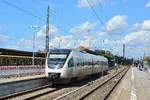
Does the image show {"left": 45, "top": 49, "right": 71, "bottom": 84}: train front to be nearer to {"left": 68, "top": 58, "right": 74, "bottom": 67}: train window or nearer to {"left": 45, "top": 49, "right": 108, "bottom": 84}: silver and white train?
{"left": 45, "top": 49, "right": 108, "bottom": 84}: silver and white train

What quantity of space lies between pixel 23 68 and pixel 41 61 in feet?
65.5

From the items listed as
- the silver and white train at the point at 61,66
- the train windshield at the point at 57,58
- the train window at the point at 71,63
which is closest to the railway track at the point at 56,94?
the silver and white train at the point at 61,66

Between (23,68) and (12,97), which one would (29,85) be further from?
(23,68)

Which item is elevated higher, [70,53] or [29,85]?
[70,53]

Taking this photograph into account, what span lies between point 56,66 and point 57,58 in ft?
2.75

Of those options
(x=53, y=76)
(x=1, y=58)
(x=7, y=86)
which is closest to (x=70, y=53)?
(x=53, y=76)

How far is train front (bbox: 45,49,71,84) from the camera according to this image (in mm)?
19500

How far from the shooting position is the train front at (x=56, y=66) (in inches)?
768

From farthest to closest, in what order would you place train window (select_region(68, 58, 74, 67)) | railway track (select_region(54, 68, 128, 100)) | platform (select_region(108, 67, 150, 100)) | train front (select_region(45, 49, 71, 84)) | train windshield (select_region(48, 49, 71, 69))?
1. train window (select_region(68, 58, 74, 67))
2. train windshield (select_region(48, 49, 71, 69))
3. train front (select_region(45, 49, 71, 84))
4. platform (select_region(108, 67, 150, 100))
5. railway track (select_region(54, 68, 128, 100))

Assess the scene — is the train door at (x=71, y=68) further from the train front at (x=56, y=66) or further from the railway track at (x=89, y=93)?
the railway track at (x=89, y=93)

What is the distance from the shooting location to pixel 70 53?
21.2m

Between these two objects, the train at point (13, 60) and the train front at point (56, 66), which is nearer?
the train front at point (56, 66)

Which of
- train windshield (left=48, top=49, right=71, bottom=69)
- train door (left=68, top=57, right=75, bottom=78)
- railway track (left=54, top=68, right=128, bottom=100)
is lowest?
railway track (left=54, top=68, right=128, bottom=100)

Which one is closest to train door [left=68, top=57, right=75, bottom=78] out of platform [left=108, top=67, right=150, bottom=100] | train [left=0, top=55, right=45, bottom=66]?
platform [left=108, top=67, right=150, bottom=100]
